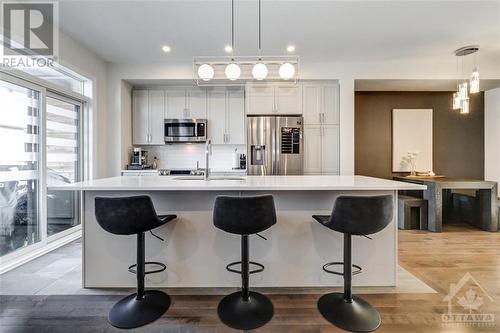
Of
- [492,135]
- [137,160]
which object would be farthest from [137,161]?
[492,135]

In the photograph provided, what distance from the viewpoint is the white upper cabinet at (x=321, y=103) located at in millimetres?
4445

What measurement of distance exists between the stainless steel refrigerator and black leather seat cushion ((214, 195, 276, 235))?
2.63m

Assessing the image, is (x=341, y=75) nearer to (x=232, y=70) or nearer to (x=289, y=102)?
(x=289, y=102)

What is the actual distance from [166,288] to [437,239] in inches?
141

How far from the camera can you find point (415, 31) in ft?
10.9

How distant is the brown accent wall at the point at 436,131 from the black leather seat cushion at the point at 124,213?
4577 millimetres

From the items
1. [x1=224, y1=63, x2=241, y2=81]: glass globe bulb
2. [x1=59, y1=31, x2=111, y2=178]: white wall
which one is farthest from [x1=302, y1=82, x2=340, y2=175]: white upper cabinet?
[x1=59, y1=31, x2=111, y2=178]: white wall

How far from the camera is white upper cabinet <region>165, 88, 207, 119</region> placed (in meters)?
4.75

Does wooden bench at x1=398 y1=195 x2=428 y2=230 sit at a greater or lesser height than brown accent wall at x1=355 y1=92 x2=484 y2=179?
lesser

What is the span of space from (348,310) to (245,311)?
2.46 feet

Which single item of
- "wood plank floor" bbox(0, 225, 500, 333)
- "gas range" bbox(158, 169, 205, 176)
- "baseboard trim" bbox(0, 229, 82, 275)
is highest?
"gas range" bbox(158, 169, 205, 176)

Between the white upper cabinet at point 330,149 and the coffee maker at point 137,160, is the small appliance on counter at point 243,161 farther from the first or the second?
the coffee maker at point 137,160

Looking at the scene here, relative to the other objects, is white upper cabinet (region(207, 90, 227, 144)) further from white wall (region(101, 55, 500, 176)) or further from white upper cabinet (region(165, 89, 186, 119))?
white wall (region(101, 55, 500, 176))

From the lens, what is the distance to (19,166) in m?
2.92
